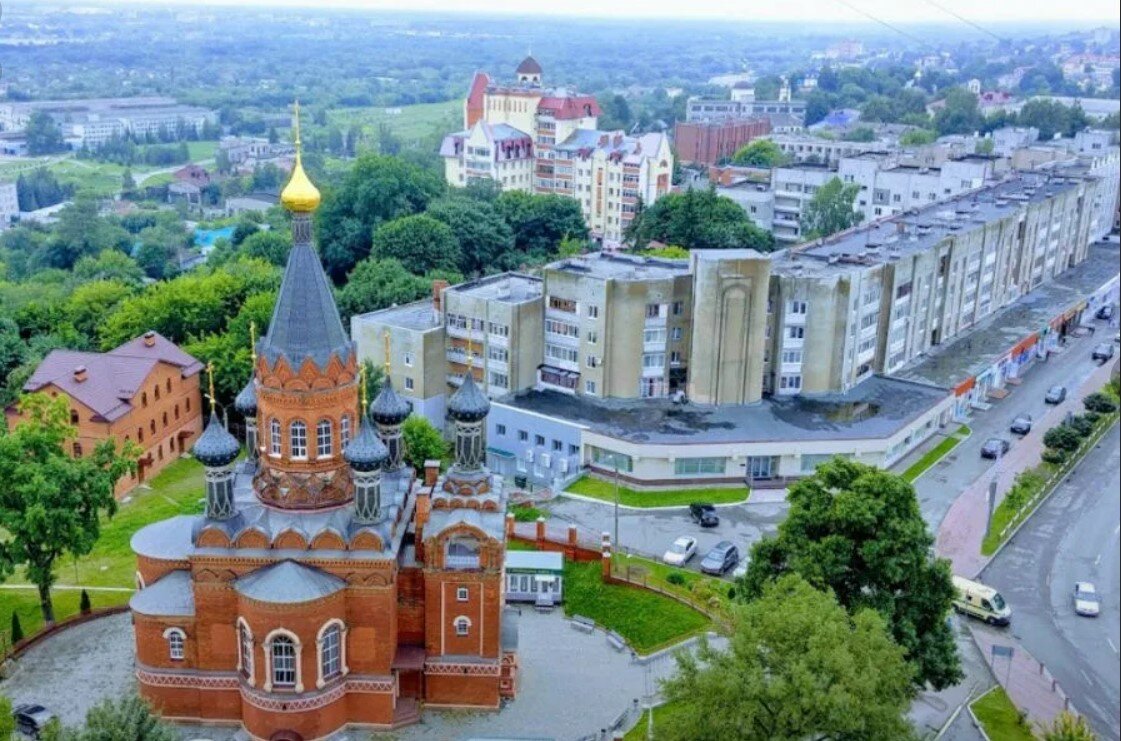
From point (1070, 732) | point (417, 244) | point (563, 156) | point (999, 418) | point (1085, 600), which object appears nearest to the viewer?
point (1070, 732)

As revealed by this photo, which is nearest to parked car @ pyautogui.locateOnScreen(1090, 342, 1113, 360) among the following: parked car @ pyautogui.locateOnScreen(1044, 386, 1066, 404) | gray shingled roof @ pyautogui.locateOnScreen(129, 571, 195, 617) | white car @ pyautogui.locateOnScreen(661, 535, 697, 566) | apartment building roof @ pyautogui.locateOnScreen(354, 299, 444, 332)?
parked car @ pyautogui.locateOnScreen(1044, 386, 1066, 404)

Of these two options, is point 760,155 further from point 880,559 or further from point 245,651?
point 245,651

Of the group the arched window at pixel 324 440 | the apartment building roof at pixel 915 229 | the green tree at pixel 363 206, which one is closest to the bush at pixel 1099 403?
the apartment building roof at pixel 915 229

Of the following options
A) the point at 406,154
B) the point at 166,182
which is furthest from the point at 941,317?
the point at 166,182

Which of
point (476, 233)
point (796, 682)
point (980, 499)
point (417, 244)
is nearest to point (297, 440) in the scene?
point (796, 682)

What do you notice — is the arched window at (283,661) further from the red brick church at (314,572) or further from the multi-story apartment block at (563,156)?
the multi-story apartment block at (563,156)

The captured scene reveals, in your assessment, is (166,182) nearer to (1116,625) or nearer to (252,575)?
(252,575)
